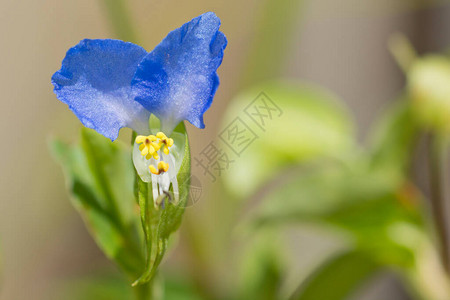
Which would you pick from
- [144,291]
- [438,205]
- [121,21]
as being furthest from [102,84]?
[438,205]

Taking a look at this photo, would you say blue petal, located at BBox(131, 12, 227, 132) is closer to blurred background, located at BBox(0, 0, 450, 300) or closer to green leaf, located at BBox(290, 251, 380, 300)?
green leaf, located at BBox(290, 251, 380, 300)

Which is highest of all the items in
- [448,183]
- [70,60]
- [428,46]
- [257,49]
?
[70,60]

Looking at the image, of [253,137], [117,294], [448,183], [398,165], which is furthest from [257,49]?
[448,183]

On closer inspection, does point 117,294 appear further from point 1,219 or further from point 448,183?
point 448,183

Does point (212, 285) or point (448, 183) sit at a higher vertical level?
point (212, 285)

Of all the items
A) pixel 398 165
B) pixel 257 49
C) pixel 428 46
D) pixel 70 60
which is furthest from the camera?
pixel 428 46

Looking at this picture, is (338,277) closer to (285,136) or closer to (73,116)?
(285,136)
